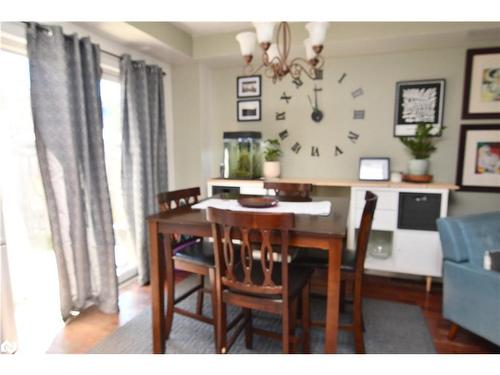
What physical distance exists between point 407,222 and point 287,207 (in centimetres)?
144

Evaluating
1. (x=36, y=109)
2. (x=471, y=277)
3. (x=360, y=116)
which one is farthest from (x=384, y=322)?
(x=36, y=109)

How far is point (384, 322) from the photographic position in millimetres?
2203

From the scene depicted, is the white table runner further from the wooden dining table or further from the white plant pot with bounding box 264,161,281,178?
the white plant pot with bounding box 264,161,281,178

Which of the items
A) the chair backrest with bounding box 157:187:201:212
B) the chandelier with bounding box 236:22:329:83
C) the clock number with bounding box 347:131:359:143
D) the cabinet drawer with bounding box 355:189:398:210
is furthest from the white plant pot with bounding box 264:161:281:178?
the chandelier with bounding box 236:22:329:83

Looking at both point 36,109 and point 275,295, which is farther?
point 36,109

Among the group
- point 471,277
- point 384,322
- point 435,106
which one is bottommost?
point 384,322

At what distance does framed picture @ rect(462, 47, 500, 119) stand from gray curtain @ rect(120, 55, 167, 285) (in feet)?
9.18

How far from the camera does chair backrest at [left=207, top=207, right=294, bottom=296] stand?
48.9 inches

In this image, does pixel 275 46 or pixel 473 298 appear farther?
pixel 275 46

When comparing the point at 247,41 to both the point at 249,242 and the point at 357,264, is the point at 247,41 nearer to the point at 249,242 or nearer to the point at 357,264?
the point at 249,242

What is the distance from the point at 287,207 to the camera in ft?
5.95

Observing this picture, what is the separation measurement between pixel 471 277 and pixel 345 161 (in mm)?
1616

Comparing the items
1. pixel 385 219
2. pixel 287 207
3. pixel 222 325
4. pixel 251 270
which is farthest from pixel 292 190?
pixel 222 325
